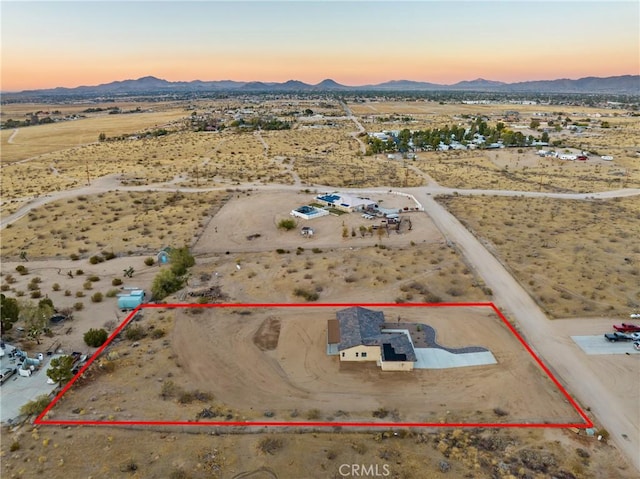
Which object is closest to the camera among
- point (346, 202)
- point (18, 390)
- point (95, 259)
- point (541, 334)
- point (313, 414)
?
point (313, 414)

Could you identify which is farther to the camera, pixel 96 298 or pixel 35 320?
pixel 96 298

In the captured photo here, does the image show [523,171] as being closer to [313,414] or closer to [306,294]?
[306,294]

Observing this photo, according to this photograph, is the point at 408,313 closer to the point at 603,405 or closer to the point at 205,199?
the point at 603,405

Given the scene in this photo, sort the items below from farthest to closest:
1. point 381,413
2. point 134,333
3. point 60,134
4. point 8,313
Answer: point 60,134
point 8,313
point 134,333
point 381,413

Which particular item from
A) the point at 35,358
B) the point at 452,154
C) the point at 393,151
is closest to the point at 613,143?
the point at 452,154

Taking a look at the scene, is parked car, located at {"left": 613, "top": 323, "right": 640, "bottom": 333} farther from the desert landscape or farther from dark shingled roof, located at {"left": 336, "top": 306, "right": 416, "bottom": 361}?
dark shingled roof, located at {"left": 336, "top": 306, "right": 416, "bottom": 361}

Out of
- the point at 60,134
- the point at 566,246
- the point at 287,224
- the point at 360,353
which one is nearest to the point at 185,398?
the point at 360,353

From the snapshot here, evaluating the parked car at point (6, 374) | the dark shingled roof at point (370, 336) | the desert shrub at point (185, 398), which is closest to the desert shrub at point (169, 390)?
the desert shrub at point (185, 398)

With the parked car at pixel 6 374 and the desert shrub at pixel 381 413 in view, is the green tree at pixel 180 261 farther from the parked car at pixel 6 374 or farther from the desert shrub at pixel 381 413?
the desert shrub at pixel 381 413
